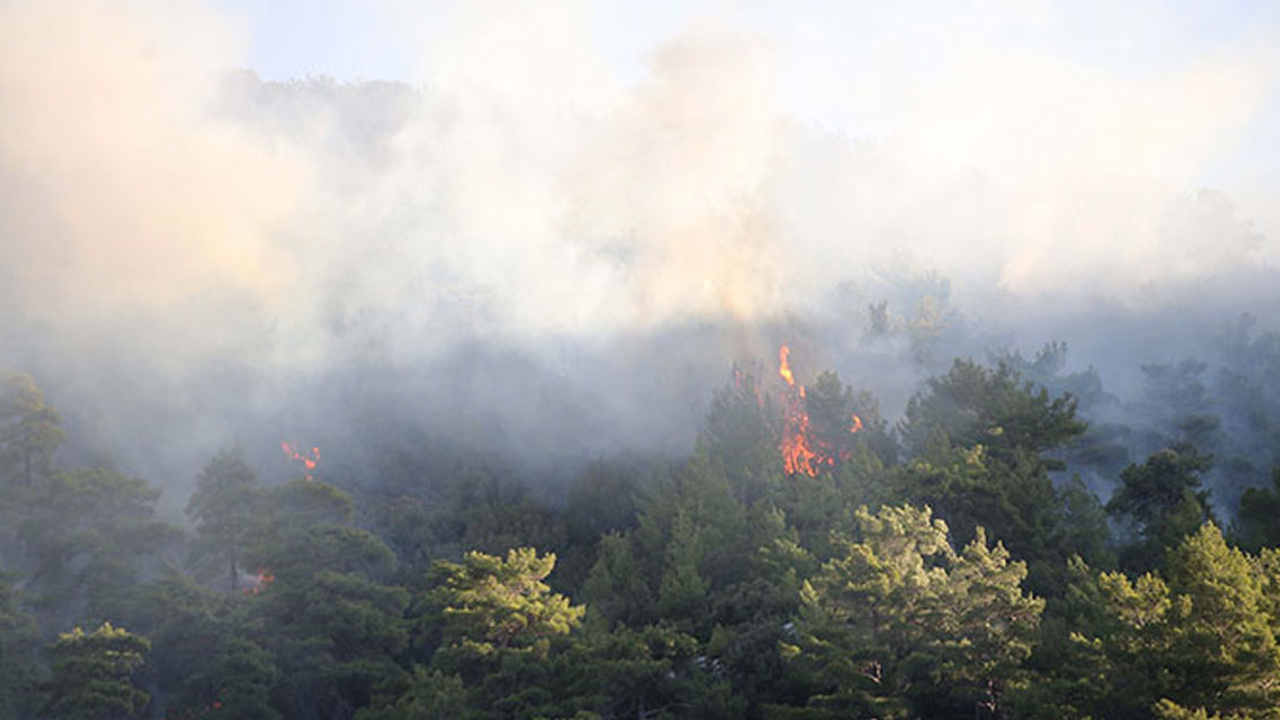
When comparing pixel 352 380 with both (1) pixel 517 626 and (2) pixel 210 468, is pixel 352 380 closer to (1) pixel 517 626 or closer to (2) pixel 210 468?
(2) pixel 210 468

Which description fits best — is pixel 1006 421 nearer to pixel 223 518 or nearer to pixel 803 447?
pixel 803 447

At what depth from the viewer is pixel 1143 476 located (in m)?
53.4

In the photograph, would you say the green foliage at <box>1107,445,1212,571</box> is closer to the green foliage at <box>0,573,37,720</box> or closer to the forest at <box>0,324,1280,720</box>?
the forest at <box>0,324,1280,720</box>

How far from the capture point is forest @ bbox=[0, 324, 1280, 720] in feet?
102

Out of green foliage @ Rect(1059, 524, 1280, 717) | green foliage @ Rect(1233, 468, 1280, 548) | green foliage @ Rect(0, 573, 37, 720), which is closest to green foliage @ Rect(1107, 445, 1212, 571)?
green foliage @ Rect(1233, 468, 1280, 548)

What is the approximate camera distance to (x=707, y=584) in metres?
49.1

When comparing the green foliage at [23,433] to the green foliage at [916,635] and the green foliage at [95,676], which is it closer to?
the green foliage at [95,676]

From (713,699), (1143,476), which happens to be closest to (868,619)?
(713,699)

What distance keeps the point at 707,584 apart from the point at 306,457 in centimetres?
5154

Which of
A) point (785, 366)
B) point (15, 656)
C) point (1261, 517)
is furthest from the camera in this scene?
point (785, 366)

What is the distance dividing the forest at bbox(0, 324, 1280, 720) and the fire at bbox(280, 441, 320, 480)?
24.0 feet

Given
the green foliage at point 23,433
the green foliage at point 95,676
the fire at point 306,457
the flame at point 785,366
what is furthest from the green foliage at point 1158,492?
the green foliage at point 23,433

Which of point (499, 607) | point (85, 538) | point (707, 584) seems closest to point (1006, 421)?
point (707, 584)

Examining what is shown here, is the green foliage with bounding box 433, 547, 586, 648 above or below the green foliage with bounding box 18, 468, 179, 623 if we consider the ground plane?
below
